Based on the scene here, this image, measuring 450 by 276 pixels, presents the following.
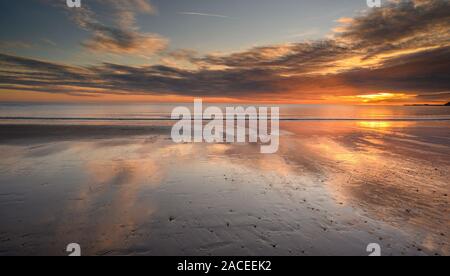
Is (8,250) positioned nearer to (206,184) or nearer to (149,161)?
(206,184)

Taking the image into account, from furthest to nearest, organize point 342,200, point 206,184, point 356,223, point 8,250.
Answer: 1. point 206,184
2. point 342,200
3. point 356,223
4. point 8,250

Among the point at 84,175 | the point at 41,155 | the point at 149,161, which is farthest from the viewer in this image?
the point at 41,155

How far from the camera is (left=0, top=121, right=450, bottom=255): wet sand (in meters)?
4.82

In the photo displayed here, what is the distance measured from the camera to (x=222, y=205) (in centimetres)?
674

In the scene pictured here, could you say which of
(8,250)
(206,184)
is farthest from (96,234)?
(206,184)

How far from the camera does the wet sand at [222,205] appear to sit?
4.82 meters

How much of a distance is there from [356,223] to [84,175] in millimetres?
9572

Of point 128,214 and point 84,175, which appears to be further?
point 84,175

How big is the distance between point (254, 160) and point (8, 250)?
9.56 meters

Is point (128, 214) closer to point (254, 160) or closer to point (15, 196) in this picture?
point (15, 196)

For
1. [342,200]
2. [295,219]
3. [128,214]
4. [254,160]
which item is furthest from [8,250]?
[254,160]

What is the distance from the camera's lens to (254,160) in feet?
39.6

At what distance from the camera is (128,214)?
19.7 ft

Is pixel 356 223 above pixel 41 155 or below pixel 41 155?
below
